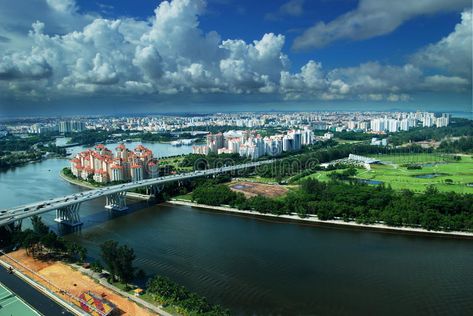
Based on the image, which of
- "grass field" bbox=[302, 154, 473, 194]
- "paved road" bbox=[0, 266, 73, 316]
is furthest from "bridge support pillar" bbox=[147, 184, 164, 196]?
"grass field" bbox=[302, 154, 473, 194]

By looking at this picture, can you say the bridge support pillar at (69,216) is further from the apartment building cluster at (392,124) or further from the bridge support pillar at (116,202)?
the apartment building cluster at (392,124)

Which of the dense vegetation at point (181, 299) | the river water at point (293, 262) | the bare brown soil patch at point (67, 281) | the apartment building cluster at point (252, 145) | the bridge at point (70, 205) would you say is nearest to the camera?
the dense vegetation at point (181, 299)

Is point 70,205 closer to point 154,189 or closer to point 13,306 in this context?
point 154,189

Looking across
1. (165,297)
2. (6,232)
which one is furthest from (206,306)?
(6,232)

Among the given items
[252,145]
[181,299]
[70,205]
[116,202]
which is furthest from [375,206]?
[252,145]

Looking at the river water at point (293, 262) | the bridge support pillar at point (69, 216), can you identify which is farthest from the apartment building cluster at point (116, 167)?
the bridge support pillar at point (69, 216)

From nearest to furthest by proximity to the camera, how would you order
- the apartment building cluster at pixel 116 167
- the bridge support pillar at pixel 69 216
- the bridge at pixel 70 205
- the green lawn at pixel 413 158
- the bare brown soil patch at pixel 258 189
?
the bridge at pixel 70 205 → the bridge support pillar at pixel 69 216 → the bare brown soil patch at pixel 258 189 → the apartment building cluster at pixel 116 167 → the green lawn at pixel 413 158

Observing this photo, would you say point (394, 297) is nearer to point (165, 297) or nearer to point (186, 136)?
point (165, 297)

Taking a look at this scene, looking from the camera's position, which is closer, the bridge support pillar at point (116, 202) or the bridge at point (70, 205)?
the bridge at point (70, 205)
